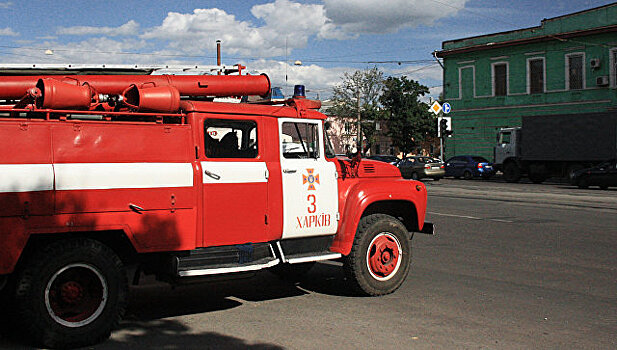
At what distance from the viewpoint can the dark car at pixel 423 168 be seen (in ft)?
121

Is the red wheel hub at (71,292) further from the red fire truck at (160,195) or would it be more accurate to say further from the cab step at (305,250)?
the cab step at (305,250)

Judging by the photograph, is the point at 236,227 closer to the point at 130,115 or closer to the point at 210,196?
the point at 210,196

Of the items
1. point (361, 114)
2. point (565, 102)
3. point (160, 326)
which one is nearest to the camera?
point (160, 326)

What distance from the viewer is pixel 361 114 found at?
7025 cm

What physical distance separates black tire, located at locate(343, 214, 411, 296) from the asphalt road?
0.67 ft

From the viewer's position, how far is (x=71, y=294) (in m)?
5.79

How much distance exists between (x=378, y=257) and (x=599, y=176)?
23.7 metres

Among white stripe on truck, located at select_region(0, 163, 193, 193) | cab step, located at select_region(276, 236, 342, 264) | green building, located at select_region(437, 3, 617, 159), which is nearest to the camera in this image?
white stripe on truck, located at select_region(0, 163, 193, 193)

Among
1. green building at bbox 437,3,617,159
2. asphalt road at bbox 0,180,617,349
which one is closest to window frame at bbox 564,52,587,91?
green building at bbox 437,3,617,159

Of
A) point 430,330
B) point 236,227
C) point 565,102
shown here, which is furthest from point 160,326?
point 565,102

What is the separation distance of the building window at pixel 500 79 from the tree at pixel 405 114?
1951 cm

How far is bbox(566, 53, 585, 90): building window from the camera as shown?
43.4 meters

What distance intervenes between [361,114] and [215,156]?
6413cm

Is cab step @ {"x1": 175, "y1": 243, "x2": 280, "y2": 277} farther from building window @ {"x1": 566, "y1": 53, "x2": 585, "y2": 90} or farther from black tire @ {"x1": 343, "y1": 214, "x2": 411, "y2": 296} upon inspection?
building window @ {"x1": 566, "y1": 53, "x2": 585, "y2": 90}
